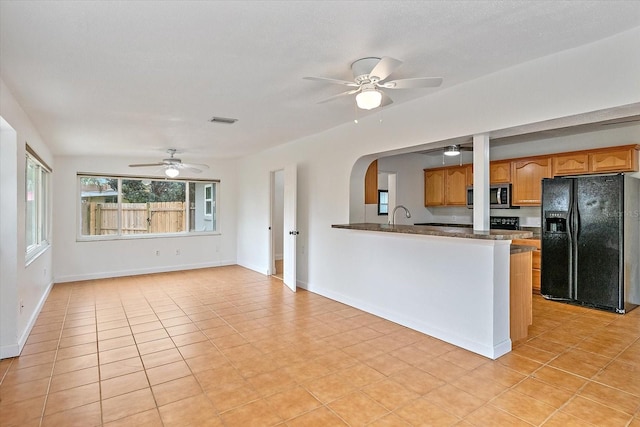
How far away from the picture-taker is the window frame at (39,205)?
429 cm

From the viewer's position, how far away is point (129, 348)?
3.25 meters

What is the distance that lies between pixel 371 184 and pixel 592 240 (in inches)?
111

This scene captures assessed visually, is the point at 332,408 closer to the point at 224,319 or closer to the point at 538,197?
the point at 224,319

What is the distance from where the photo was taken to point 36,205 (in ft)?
16.3

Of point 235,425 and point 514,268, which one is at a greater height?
point 514,268

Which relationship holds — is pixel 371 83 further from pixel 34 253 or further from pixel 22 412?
pixel 34 253

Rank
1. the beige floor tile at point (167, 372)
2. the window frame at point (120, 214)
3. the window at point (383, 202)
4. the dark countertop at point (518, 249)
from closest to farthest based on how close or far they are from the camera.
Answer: the beige floor tile at point (167, 372) → the dark countertop at point (518, 249) → the window frame at point (120, 214) → the window at point (383, 202)

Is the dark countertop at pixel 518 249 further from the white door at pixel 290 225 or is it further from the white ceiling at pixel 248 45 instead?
the white door at pixel 290 225

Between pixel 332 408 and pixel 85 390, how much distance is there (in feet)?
5.75

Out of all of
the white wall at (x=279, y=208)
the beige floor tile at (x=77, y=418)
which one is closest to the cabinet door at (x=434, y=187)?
the white wall at (x=279, y=208)

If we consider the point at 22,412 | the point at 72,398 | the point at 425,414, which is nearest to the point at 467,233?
the point at 425,414

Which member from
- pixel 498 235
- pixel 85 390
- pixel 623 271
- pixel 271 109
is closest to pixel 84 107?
pixel 271 109

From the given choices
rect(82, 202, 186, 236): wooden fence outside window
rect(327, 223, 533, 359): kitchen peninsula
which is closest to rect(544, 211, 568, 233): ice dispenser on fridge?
rect(327, 223, 533, 359): kitchen peninsula

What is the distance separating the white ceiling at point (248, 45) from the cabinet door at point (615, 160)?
2781mm
